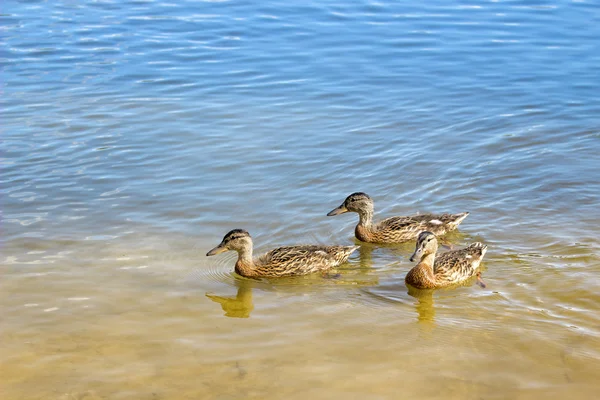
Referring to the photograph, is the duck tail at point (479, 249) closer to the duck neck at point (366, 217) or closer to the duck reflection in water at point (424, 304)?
the duck reflection in water at point (424, 304)

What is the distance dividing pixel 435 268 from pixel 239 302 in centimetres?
215

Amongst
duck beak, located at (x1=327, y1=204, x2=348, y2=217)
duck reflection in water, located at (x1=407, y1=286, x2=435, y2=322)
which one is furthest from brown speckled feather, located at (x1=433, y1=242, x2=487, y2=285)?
duck beak, located at (x1=327, y1=204, x2=348, y2=217)

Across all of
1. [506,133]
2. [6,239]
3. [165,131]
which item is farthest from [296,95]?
[6,239]

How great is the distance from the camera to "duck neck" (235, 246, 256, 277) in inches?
396

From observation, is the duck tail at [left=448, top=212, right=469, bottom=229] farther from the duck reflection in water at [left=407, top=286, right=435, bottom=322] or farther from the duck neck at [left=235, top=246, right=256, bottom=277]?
the duck neck at [left=235, top=246, right=256, bottom=277]

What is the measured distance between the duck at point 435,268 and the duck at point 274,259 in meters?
1.00

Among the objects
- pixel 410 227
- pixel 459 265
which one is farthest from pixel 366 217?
pixel 459 265

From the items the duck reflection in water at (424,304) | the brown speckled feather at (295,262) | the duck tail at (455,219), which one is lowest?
the duck reflection in water at (424,304)

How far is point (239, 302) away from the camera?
368 inches

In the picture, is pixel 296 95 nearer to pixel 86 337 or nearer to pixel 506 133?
pixel 506 133

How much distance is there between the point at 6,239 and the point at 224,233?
8.36 ft

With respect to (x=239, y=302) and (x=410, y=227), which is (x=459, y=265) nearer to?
(x=410, y=227)

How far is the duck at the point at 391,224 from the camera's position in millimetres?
11047

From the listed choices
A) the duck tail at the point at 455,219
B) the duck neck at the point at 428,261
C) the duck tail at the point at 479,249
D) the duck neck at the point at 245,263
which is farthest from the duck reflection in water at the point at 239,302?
the duck tail at the point at 455,219
